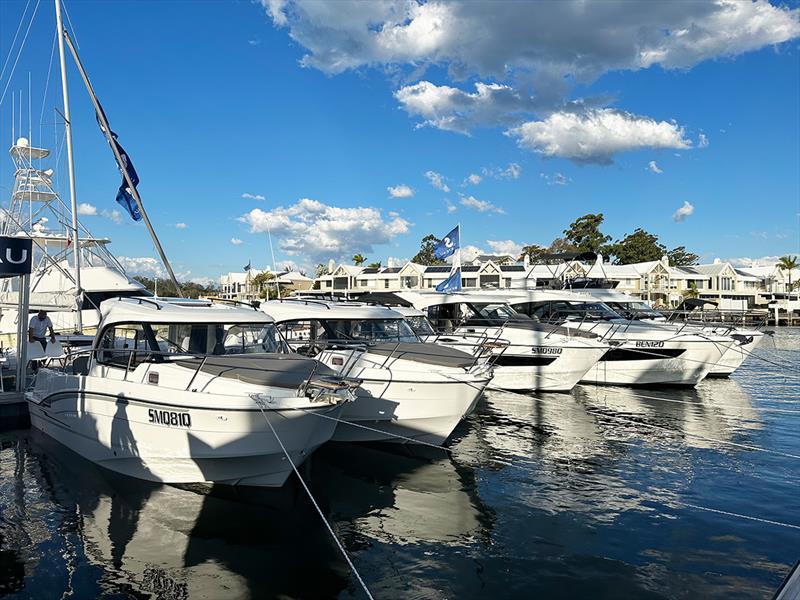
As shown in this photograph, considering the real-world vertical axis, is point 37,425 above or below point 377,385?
below

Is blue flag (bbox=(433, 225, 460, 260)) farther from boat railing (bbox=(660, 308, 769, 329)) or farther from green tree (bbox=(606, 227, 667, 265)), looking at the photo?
green tree (bbox=(606, 227, 667, 265))

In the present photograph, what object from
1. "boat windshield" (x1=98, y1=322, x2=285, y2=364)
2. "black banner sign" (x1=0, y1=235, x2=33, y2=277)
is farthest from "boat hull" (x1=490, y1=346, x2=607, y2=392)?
"black banner sign" (x1=0, y1=235, x2=33, y2=277)

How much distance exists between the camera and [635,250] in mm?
89375

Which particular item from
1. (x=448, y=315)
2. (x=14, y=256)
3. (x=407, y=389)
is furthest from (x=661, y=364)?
(x=14, y=256)

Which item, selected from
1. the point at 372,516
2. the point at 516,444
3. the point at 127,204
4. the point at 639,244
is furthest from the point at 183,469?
the point at 639,244

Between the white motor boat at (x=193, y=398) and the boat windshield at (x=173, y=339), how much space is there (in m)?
0.02

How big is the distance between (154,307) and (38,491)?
3.31 m

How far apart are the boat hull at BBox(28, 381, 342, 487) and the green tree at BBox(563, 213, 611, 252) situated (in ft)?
262

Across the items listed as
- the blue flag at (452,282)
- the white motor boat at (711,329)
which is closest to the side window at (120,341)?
the blue flag at (452,282)

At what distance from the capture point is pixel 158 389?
8.48 metres

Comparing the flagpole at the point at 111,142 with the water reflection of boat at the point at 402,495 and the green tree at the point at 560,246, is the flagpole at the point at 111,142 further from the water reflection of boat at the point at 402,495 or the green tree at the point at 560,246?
the green tree at the point at 560,246

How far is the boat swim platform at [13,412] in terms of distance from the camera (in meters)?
12.7

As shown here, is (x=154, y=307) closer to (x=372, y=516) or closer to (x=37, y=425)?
(x=37, y=425)

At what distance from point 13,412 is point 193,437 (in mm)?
7051
